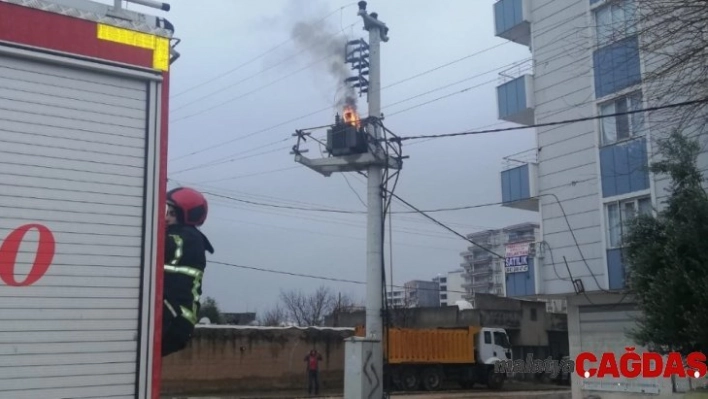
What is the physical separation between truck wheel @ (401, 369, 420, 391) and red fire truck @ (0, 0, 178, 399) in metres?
25.3

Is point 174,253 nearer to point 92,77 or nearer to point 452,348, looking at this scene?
point 92,77

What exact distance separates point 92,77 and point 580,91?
16.0 m

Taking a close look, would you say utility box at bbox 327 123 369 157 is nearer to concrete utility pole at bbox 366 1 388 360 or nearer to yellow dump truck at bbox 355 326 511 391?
concrete utility pole at bbox 366 1 388 360

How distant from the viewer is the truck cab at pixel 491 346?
32.1 m

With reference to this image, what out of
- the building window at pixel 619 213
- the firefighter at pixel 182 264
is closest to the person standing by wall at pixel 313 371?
the building window at pixel 619 213

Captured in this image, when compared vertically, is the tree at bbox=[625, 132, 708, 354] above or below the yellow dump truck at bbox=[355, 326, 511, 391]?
above

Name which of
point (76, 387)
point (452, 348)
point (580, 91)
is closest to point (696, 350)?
point (580, 91)

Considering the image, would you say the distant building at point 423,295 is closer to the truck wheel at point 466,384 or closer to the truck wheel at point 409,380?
the truck wheel at point 466,384

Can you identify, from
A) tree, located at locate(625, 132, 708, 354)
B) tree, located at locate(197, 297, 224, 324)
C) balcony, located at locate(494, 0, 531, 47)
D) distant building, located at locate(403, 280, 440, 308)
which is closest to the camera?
tree, located at locate(625, 132, 708, 354)

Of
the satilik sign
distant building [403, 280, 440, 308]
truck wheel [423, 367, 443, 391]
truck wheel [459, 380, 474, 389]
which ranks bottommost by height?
truck wheel [459, 380, 474, 389]

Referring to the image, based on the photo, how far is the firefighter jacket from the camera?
22.1ft

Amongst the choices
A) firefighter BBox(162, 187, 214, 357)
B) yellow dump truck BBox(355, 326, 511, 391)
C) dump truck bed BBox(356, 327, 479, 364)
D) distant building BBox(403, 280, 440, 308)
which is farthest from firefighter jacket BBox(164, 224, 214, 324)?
distant building BBox(403, 280, 440, 308)

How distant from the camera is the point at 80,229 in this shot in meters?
6.08

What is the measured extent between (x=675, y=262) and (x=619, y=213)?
568cm
